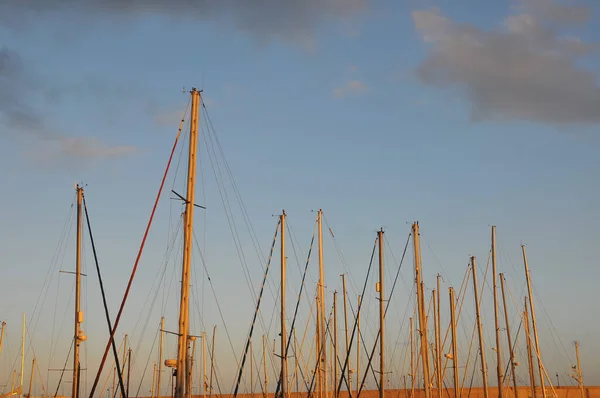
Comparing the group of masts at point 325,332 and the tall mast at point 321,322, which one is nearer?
the group of masts at point 325,332

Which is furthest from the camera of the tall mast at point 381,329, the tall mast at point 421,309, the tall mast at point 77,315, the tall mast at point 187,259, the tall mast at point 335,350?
the tall mast at point 335,350

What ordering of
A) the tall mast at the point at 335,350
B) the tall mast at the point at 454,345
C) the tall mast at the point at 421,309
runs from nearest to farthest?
1. the tall mast at the point at 421,309
2. the tall mast at the point at 335,350
3. the tall mast at the point at 454,345

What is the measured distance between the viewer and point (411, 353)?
215 feet

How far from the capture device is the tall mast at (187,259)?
103ft

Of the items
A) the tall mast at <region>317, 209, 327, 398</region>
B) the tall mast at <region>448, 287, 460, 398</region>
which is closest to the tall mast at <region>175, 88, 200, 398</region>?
the tall mast at <region>317, 209, 327, 398</region>

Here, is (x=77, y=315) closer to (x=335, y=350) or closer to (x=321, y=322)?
(x=321, y=322)

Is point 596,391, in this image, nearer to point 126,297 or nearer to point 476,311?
point 476,311

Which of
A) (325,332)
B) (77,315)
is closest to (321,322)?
(325,332)

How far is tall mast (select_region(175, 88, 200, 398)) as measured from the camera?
31250 millimetres

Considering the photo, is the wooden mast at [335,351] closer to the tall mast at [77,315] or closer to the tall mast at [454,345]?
the tall mast at [454,345]

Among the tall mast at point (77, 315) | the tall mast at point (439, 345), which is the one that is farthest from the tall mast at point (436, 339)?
the tall mast at point (77, 315)

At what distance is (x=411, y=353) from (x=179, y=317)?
37229 millimetres

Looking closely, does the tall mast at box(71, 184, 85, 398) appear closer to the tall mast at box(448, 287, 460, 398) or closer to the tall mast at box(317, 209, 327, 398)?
the tall mast at box(317, 209, 327, 398)

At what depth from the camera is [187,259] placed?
3231 cm
